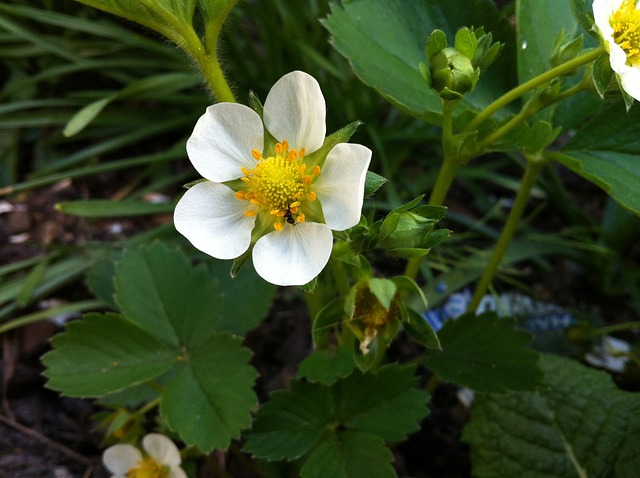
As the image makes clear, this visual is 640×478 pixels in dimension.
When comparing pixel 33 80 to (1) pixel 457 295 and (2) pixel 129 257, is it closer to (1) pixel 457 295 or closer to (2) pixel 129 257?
(2) pixel 129 257

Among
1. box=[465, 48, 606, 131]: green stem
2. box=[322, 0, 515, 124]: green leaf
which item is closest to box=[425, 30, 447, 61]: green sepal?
box=[465, 48, 606, 131]: green stem

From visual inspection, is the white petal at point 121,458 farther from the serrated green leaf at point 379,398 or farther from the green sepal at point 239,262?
the green sepal at point 239,262

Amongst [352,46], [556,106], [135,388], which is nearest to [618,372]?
A: [556,106]

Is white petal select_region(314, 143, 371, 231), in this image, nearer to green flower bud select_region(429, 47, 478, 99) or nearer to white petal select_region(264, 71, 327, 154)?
white petal select_region(264, 71, 327, 154)

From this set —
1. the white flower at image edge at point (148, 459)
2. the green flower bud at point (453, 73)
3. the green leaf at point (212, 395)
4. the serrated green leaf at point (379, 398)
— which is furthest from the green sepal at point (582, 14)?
the white flower at image edge at point (148, 459)

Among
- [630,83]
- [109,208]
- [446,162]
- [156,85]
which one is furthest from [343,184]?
[156,85]

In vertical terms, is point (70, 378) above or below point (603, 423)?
below
